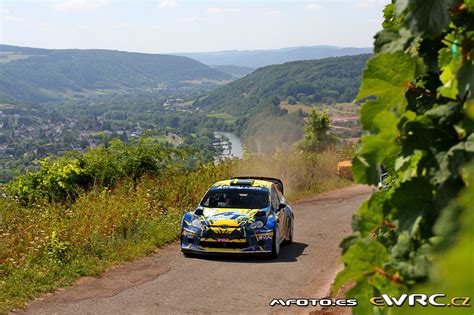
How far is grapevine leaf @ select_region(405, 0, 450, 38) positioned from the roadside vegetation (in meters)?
8.52

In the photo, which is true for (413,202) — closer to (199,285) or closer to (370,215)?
(370,215)

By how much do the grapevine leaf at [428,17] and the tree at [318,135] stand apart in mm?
37649

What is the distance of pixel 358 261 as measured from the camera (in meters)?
1.61

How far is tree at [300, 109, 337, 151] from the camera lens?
129 ft

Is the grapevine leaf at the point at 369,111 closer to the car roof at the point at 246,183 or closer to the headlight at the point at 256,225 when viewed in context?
the headlight at the point at 256,225

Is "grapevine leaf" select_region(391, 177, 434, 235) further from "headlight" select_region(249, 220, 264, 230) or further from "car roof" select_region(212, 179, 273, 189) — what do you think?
"car roof" select_region(212, 179, 273, 189)

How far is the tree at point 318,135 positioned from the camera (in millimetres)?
39375

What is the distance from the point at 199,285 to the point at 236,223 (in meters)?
2.37

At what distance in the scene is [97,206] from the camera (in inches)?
587

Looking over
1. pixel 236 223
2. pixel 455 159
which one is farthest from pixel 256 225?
pixel 455 159

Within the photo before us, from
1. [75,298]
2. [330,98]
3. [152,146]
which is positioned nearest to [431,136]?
[75,298]

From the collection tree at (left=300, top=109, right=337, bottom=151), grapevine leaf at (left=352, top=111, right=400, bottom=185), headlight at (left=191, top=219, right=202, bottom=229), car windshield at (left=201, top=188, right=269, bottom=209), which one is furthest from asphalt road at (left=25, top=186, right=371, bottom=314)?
tree at (left=300, top=109, right=337, bottom=151)

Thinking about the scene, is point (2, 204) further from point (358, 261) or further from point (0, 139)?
point (0, 139)

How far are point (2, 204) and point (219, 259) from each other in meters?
8.25
